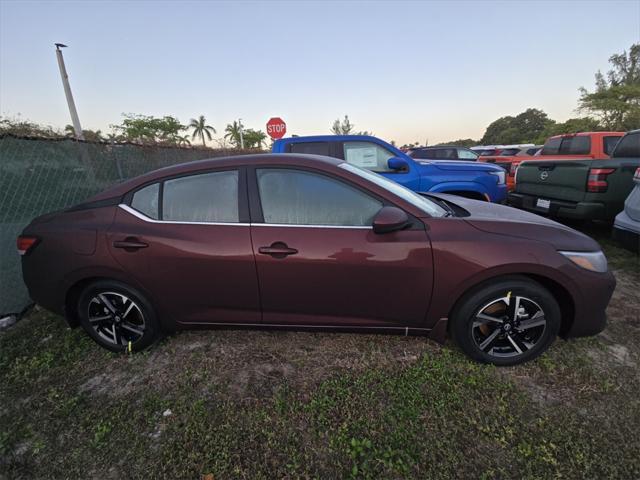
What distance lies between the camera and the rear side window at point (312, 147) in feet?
14.9

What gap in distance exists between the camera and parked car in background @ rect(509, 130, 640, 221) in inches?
150

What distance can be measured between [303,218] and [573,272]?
186cm

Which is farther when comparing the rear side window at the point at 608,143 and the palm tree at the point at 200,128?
the palm tree at the point at 200,128

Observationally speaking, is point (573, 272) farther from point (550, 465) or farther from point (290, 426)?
point (290, 426)

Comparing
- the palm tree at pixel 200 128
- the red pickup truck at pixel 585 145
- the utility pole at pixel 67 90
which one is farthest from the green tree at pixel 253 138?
the red pickup truck at pixel 585 145

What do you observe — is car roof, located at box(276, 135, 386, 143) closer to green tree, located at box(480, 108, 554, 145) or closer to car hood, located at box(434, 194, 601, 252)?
car hood, located at box(434, 194, 601, 252)

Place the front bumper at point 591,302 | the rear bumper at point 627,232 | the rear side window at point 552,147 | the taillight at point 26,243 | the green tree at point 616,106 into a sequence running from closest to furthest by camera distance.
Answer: the front bumper at point 591,302 → the taillight at point 26,243 → the rear bumper at point 627,232 → the rear side window at point 552,147 → the green tree at point 616,106

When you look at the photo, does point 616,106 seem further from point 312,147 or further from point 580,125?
point 312,147

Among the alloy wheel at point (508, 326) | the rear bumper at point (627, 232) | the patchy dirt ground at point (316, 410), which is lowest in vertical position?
the patchy dirt ground at point (316, 410)

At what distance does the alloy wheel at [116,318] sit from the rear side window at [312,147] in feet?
10.5

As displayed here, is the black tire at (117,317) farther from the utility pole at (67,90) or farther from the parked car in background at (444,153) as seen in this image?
the utility pole at (67,90)

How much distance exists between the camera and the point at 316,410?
6.07ft

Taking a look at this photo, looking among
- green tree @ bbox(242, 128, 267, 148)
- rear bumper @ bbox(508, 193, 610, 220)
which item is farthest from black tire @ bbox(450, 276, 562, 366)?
green tree @ bbox(242, 128, 267, 148)

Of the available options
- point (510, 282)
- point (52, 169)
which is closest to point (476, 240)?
point (510, 282)
